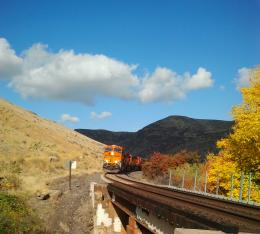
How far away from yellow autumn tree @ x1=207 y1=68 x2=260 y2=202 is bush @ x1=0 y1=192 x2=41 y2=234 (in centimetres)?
1042

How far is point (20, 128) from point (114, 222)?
60657mm

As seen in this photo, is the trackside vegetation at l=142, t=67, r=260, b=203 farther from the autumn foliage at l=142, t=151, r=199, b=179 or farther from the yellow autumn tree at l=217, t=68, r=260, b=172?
the autumn foliage at l=142, t=151, r=199, b=179

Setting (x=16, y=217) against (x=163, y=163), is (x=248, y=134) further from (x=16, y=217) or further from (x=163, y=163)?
(x=163, y=163)

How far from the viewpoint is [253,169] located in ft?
76.7

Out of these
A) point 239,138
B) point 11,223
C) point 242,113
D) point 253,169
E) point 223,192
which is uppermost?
point 242,113

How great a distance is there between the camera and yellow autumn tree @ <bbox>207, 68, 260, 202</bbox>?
854 inches

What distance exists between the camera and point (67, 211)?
25797 millimetres

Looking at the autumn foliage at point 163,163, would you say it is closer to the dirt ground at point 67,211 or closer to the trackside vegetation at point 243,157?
the trackside vegetation at point 243,157

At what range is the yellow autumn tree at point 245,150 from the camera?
21.7m

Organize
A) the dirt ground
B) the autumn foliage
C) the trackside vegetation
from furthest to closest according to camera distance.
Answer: the autumn foliage → the dirt ground → the trackside vegetation

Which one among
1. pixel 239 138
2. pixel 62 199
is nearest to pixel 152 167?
pixel 62 199

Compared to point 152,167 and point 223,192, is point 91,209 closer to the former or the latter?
point 223,192

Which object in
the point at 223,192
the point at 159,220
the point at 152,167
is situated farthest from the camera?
the point at 152,167

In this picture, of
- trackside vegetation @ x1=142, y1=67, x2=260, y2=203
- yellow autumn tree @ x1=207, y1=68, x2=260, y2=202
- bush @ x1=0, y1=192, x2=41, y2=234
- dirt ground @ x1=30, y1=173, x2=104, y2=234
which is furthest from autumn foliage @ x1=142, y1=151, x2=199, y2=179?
bush @ x1=0, y1=192, x2=41, y2=234
